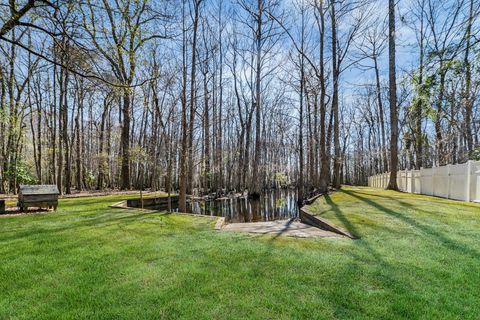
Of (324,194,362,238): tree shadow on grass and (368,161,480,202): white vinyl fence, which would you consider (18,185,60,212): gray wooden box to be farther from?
(368,161,480,202): white vinyl fence

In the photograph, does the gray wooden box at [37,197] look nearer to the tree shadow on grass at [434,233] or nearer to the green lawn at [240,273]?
the green lawn at [240,273]

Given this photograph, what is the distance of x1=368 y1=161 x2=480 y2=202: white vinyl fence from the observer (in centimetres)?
759

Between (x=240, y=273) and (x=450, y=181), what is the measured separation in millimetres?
8962

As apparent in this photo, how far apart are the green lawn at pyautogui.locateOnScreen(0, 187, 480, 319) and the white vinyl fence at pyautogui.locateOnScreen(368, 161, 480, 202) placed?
270 centimetres

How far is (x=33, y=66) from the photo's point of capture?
589 inches

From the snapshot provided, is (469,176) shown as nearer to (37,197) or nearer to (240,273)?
(240,273)

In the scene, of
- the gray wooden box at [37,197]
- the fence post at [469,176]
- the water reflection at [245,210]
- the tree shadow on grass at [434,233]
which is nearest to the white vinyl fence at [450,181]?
the fence post at [469,176]

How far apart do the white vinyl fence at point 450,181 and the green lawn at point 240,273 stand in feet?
8.84

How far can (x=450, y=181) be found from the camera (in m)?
8.92

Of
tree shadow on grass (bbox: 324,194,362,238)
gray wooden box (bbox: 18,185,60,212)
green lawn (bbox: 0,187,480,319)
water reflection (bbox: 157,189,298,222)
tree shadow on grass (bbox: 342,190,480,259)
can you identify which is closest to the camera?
green lawn (bbox: 0,187,480,319)

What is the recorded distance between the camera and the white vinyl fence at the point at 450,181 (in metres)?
7.59

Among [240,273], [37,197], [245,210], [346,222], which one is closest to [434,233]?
[346,222]

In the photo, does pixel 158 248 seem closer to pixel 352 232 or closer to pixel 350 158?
pixel 352 232

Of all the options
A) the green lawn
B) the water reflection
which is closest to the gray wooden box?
the green lawn
